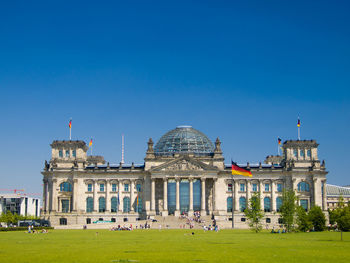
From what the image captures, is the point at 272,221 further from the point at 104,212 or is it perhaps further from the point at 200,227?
the point at 104,212

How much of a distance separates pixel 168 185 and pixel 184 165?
735cm

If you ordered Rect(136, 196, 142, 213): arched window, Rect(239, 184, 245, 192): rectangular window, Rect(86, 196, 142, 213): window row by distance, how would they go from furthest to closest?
Rect(239, 184, 245, 192): rectangular window → Rect(86, 196, 142, 213): window row → Rect(136, 196, 142, 213): arched window

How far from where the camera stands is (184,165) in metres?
133

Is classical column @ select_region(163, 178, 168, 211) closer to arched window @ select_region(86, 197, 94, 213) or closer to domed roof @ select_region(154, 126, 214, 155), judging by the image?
domed roof @ select_region(154, 126, 214, 155)

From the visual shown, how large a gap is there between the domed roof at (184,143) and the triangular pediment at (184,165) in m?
8.13

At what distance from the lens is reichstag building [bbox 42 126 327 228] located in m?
133

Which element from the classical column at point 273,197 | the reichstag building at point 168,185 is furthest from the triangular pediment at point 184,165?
the classical column at point 273,197

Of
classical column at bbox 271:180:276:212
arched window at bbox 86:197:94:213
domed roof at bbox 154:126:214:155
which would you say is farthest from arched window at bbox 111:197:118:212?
classical column at bbox 271:180:276:212

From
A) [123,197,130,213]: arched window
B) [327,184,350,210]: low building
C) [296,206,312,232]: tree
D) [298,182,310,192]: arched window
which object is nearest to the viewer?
[296,206,312,232]: tree

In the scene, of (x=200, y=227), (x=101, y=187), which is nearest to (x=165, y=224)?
(x=200, y=227)

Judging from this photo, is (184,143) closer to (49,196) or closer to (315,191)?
(315,191)

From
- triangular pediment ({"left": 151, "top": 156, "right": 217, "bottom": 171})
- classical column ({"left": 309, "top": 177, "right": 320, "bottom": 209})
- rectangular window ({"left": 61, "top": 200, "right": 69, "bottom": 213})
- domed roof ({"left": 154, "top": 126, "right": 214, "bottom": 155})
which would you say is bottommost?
rectangular window ({"left": 61, "top": 200, "right": 69, "bottom": 213})

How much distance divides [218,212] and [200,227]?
19605mm

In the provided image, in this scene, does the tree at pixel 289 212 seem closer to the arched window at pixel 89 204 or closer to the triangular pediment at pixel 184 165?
the triangular pediment at pixel 184 165
